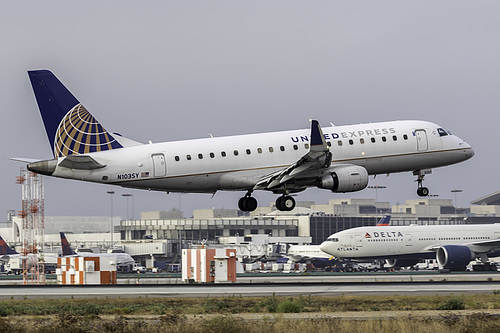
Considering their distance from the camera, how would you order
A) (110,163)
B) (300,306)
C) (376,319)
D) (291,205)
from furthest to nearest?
(291,205)
(110,163)
(300,306)
(376,319)

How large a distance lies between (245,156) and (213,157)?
2.22m

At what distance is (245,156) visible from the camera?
55.1 m

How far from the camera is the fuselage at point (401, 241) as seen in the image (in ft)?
330

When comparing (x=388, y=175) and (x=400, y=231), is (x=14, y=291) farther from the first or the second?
(x=400, y=231)

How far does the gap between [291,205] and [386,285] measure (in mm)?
8896

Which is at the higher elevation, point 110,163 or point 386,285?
point 110,163

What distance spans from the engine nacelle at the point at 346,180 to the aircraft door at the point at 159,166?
35.0 feet

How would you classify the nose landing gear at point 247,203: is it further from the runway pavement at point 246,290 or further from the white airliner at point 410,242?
the white airliner at point 410,242

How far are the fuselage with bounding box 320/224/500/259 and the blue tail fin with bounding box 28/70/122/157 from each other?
173ft

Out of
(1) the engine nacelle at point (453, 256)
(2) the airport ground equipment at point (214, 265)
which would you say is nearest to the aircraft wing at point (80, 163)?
(2) the airport ground equipment at point (214, 265)

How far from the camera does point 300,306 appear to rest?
1635 inches

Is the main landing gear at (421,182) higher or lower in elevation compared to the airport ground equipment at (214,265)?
higher

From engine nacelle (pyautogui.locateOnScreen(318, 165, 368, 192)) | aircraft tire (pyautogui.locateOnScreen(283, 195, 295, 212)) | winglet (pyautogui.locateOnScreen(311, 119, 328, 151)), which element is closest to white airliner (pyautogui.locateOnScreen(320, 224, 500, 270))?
aircraft tire (pyautogui.locateOnScreen(283, 195, 295, 212))

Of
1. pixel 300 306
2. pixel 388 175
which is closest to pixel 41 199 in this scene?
pixel 388 175
